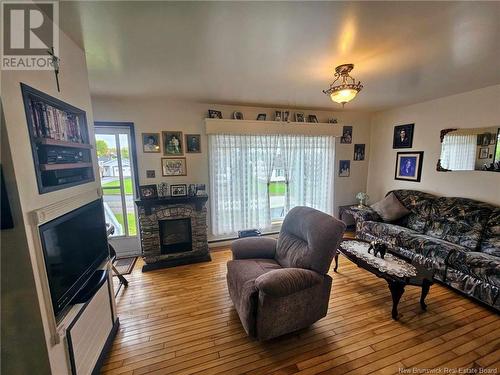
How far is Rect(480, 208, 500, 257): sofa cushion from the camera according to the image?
2490 mm

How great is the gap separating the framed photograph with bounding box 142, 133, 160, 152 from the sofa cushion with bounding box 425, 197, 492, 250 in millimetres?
4285

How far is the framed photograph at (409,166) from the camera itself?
12.1 ft

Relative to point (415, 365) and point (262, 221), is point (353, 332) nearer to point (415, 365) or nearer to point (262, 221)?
point (415, 365)

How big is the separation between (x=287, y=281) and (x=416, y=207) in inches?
116

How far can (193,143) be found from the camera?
11.4 feet

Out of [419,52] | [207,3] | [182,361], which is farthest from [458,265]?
[207,3]

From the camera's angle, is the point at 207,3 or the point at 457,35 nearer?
the point at 207,3

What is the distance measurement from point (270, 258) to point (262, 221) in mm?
1557

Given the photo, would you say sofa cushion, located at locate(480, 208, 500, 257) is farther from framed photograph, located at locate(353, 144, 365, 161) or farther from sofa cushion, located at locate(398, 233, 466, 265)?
framed photograph, located at locate(353, 144, 365, 161)

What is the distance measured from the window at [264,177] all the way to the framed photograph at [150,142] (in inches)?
32.4

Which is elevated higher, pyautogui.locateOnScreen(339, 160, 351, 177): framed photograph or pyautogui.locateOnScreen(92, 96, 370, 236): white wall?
pyautogui.locateOnScreen(92, 96, 370, 236): white wall

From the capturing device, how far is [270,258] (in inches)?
95.8

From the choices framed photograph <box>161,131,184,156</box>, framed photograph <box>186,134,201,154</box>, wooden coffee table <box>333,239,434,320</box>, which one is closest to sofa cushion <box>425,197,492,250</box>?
wooden coffee table <box>333,239,434,320</box>

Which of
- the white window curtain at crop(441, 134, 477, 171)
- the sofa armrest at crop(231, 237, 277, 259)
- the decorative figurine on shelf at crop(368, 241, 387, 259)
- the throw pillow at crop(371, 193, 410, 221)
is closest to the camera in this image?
the sofa armrest at crop(231, 237, 277, 259)
